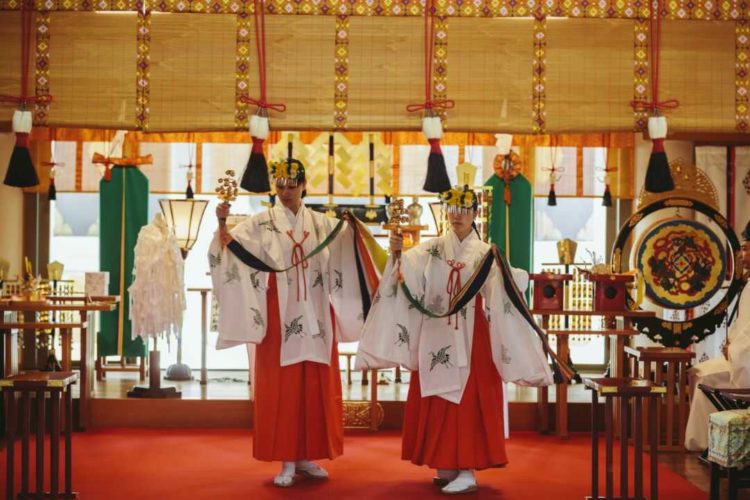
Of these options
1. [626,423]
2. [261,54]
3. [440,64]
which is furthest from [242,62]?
[626,423]

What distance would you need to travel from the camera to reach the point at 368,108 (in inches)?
236

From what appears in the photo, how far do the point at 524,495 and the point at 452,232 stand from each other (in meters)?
1.41

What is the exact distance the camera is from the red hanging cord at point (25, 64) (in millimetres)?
5875

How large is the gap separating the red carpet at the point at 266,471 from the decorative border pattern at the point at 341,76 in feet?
6.73

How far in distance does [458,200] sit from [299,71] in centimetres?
150

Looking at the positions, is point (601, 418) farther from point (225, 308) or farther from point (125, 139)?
point (125, 139)

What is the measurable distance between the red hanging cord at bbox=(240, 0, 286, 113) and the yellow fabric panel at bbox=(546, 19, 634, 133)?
1.68m

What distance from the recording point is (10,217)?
870cm

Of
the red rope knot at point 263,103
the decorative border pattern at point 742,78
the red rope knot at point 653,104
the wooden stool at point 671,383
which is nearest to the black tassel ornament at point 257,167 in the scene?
the red rope knot at point 263,103

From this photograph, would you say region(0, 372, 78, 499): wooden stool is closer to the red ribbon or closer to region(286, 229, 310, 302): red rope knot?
region(286, 229, 310, 302): red rope knot

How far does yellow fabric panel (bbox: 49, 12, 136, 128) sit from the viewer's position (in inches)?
235

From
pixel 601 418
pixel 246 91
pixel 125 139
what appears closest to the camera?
pixel 246 91

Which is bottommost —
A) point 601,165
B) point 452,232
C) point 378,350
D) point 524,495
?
point 524,495

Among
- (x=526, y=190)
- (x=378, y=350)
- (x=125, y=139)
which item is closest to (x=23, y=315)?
(x=125, y=139)
